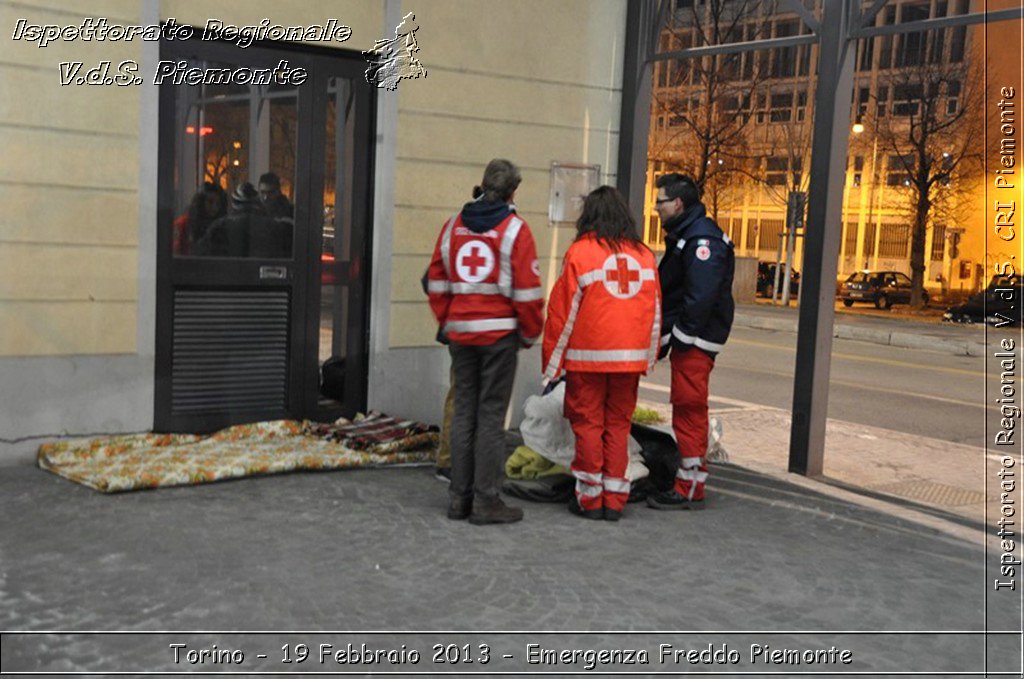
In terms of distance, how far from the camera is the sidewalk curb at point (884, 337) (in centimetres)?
2092

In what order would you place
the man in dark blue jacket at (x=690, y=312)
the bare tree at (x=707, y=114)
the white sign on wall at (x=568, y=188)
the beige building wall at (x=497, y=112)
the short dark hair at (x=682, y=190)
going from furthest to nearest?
the bare tree at (x=707, y=114) → the white sign on wall at (x=568, y=188) → the beige building wall at (x=497, y=112) → the short dark hair at (x=682, y=190) → the man in dark blue jacket at (x=690, y=312)

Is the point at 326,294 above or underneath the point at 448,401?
above

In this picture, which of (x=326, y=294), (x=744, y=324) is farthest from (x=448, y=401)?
(x=744, y=324)

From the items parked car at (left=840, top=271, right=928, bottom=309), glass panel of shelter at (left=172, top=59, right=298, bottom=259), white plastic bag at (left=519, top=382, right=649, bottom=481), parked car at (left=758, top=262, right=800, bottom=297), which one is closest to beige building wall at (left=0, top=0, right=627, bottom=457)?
glass panel of shelter at (left=172, top=59, right=298, bottom=259)

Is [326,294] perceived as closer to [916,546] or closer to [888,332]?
[916,546]

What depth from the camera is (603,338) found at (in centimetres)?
581

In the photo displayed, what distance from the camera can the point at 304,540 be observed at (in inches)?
210

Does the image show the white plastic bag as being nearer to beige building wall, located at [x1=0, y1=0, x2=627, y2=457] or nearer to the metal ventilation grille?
beige building wall, located at [x1=0, y1=0, x2=627, y2=457]

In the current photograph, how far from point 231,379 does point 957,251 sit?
40.6 metres

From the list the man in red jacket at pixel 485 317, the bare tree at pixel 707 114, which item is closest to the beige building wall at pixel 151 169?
the man in red jacket at pixel 485 317

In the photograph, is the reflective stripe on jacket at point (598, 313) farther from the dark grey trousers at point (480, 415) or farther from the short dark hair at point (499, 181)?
the short dark hair at point (499, 181)

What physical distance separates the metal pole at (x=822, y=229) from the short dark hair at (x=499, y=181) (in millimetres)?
2306

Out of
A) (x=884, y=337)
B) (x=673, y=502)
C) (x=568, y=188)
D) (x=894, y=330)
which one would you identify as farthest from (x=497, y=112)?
(x=894, y=330)

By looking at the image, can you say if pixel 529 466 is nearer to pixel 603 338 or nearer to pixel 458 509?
pixel 458 509
